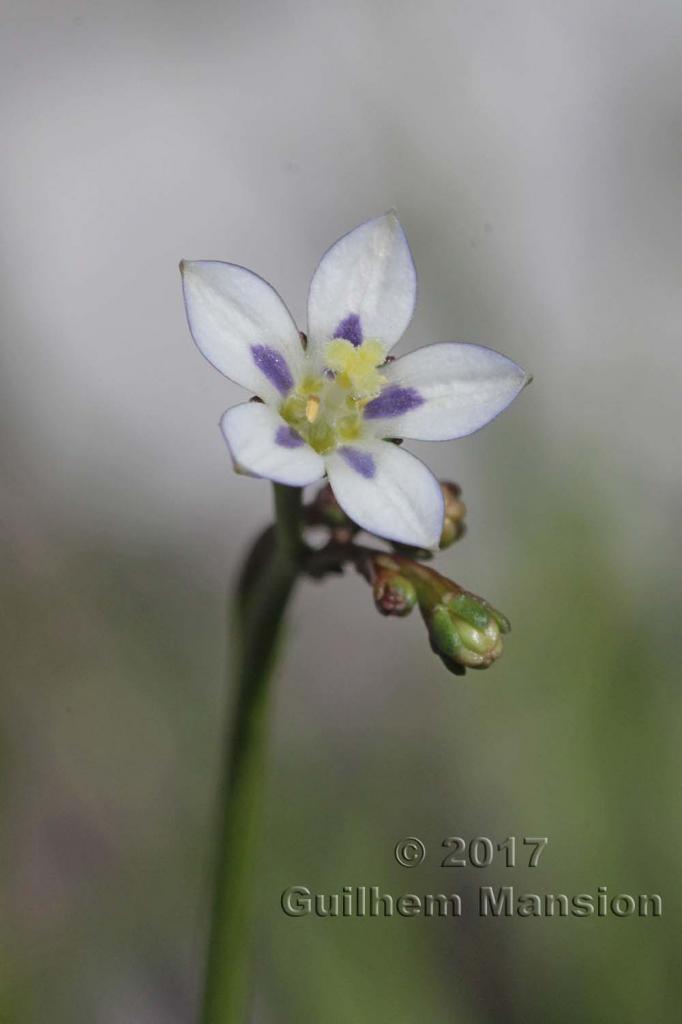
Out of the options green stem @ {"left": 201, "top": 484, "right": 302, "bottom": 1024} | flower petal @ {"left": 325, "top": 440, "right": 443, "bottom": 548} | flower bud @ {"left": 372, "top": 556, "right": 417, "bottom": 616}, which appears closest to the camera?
flower petal @ {"left": 325, "top": 440, "right": 443, "bottom": 548}

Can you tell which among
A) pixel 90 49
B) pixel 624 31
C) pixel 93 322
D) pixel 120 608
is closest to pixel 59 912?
pixel 120 608

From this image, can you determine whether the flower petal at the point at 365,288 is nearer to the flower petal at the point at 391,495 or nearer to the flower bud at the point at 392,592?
the flower petal at the point at 391,495

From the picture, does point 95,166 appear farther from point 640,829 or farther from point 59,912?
point 640,829

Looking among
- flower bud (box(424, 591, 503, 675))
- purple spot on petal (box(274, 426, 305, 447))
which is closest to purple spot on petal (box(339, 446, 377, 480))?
purple spot on petal (box(274, 426, 305, 447))

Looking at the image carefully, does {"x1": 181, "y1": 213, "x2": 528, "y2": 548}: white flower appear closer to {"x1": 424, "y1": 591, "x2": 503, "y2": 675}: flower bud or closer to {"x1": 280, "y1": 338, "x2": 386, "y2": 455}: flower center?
{"x1": 280, "y1": 338, "x2": 386, "y2": 455}: flower center

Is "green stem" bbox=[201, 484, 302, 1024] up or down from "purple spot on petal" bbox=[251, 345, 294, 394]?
down

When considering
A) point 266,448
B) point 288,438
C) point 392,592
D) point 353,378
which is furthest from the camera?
point 353,378

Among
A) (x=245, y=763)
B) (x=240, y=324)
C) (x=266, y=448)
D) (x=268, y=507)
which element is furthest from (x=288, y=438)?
(x=268, y=507)

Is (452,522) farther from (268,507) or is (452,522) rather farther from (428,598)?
(268,507)
